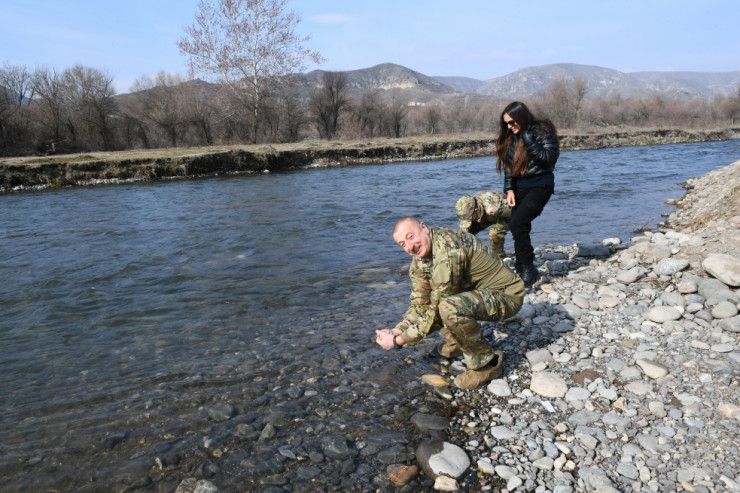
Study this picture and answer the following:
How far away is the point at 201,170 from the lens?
28.1m

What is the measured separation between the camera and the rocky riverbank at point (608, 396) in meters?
3.17

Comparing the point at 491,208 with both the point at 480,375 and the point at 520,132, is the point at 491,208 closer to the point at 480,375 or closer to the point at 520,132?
the point at 520,132

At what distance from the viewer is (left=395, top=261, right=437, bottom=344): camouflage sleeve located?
416cm

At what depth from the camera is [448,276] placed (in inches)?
158

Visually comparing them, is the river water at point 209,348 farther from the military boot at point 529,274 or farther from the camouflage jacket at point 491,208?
the military boot at point 529,274

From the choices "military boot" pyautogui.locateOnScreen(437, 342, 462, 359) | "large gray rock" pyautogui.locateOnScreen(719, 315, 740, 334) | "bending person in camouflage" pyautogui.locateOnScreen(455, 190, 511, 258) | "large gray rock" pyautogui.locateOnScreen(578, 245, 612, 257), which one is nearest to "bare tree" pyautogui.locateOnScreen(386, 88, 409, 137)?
"large gray rock" pyautogui.locateOnScreen(578, 245, 612, 257)

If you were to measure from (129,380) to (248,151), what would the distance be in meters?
27.0

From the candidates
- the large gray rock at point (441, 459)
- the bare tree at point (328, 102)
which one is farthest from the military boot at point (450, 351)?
the bare tree at point (328, 102)

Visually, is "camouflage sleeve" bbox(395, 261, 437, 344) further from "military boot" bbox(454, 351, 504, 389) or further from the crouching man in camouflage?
"military boot" bbox(454, 351, 504, 389)

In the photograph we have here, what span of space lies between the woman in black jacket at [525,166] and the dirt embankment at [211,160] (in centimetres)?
2439

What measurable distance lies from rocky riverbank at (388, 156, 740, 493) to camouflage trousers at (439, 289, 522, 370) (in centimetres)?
37

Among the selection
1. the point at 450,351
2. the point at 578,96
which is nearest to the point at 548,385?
the point at 450,351

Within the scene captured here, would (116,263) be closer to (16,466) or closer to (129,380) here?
(129,380)

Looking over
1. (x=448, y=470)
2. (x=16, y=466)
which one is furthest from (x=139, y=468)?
(x=448, y=470)
